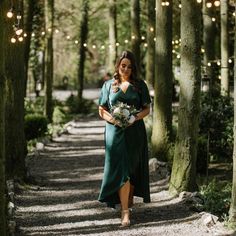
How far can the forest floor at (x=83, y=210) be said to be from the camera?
7340mm

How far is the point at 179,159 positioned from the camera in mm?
9273

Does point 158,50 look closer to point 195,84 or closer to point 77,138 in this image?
point 195,84

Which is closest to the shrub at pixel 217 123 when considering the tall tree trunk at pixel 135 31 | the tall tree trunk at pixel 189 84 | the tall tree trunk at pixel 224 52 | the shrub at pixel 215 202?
the tall tree trunk at pixel 224 52

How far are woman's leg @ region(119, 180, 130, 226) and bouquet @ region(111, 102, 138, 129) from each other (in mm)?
771

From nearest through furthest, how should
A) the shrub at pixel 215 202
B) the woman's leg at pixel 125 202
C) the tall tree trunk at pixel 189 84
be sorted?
the woman's leg at pixel 125 202 → the shrub at pixel 215 202 → the tall tree trunk at pixel 189 84

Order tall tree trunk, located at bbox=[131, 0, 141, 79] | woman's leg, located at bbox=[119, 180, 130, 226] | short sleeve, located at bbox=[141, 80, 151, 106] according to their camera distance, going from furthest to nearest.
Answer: tall tree trunk, located at bbox=[131, 0, 141, 79] < short sleeve, located at bbox=[141, 80, 151, 106] < woman's leg, located at bbox=[119, 180, 130, 226]

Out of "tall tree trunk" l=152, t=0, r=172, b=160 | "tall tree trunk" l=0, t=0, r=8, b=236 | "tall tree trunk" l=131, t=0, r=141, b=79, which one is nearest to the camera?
"tall tree trunk" l=0, t=0, r=8, b=236

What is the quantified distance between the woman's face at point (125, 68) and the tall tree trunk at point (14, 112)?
3354 millimetres

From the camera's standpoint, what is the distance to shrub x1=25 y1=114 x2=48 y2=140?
61.1 feet

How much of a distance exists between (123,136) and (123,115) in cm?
30

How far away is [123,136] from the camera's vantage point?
7547mm

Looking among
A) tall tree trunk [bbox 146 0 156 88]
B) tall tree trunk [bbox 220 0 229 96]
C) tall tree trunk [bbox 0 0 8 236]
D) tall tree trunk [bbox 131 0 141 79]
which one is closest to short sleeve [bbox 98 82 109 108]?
tall tree trunk [bbox 0 0 8 236]

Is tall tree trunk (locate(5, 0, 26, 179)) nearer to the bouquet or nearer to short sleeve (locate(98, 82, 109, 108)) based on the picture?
short sleeve (locate(98, 82, 109, 108))

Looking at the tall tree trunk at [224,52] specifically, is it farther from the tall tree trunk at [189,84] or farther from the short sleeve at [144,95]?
the short sleeve at [144,95]
